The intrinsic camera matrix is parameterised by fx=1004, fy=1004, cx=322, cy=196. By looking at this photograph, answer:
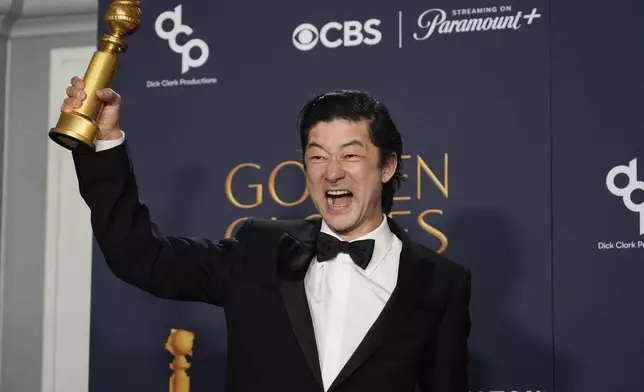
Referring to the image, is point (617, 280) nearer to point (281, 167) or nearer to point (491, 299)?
point (491, 299)

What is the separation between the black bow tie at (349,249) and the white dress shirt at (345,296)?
0.03 m

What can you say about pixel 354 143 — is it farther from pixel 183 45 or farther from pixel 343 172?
pixel 183 45

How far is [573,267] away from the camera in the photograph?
3.03 meters

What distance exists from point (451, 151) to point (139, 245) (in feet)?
4.65

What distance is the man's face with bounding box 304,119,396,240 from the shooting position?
225 centimetres

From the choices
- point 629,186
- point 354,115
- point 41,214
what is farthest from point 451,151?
point 41,214

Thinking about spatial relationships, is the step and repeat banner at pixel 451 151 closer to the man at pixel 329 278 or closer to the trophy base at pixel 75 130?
the man at pixel 329 278

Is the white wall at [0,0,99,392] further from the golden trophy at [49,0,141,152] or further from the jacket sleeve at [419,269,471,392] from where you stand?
the golden trophy at [49,0,141,152]

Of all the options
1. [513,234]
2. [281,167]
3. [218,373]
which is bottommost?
[218,373]

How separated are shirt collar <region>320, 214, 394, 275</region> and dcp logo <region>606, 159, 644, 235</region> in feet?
3.14

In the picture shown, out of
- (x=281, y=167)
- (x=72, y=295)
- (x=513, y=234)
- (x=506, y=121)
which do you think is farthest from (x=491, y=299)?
(x=72, y=295)

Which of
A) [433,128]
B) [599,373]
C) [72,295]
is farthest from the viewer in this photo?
[72,295]

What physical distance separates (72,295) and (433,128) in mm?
1783

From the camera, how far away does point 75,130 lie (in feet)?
5.89
